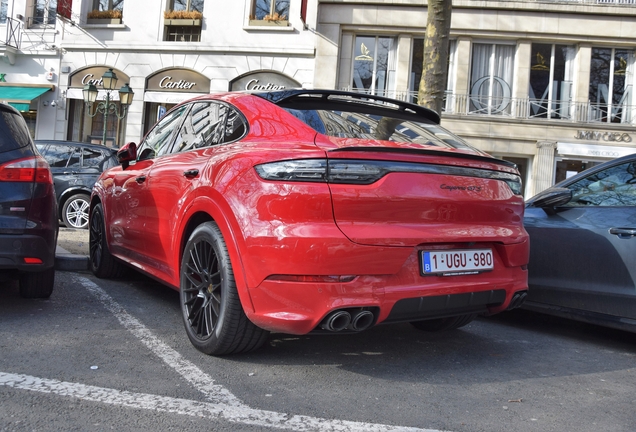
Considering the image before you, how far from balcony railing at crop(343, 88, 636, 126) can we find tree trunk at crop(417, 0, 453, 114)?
10.1m

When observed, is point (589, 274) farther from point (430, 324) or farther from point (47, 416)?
point (47, 416)

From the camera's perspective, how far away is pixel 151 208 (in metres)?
4.33

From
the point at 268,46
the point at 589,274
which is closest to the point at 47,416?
the point at 589,274

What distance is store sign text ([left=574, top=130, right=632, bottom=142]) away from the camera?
19.0 metres

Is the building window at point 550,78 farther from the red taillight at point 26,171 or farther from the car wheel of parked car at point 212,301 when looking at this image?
the car wheel of parked car at point 212,301

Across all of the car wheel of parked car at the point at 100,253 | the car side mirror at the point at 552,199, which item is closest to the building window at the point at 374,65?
the car wheel of parked car at the point at 100,253

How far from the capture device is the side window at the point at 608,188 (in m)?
4.21

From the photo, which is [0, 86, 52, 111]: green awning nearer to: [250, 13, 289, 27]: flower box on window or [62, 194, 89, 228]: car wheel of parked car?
[250, 13, 289, 27]: flower box on window

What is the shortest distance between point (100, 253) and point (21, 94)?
18.9 m

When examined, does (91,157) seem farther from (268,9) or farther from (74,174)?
(268,9)

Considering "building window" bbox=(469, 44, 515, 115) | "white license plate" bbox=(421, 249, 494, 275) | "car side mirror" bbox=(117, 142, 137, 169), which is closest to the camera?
"white license plate" bbox=(421, 249, 494, 275)

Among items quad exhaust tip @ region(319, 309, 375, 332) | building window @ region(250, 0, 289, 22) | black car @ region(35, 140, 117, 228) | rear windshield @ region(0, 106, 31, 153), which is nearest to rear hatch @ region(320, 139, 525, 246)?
quad exhaust tip @ region(319, 309, 375, 332)

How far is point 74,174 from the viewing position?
11.1 metres

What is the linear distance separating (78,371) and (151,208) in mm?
1500
